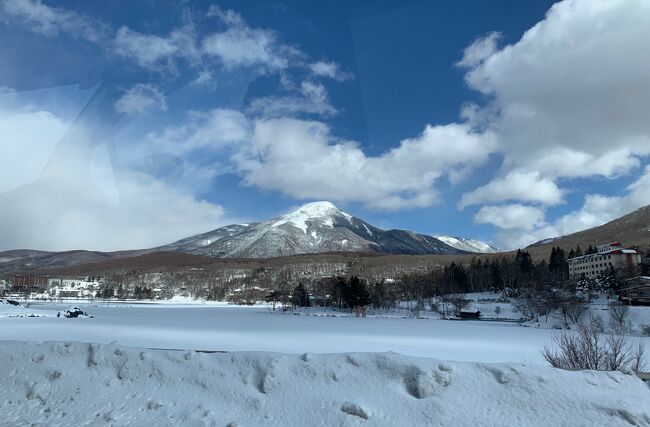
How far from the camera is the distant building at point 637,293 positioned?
6758 cm

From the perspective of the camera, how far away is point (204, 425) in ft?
22.6

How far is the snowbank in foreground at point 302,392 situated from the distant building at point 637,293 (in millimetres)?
72480

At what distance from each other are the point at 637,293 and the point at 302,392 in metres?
78.1

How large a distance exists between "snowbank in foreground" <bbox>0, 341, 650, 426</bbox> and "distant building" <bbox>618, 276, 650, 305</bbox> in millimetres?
72480

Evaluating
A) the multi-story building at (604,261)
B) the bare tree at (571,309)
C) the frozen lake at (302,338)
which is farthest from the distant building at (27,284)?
the multi-story building at (604,261)

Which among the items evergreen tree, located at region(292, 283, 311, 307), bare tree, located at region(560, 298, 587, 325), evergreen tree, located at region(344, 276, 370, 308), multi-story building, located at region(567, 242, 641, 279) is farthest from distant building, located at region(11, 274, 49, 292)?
multi-story building, located at region(567, 242, 641, 279)

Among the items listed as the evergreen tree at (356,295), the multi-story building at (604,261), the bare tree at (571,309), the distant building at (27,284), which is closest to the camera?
the bare tree at (571,309)

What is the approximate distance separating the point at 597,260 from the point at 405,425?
118873 mm

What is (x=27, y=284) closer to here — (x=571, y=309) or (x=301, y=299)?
(x=301, y=299)

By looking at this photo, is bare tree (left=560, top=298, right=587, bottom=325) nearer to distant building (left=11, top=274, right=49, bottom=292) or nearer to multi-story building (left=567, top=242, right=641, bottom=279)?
multi-story building (left=567, top=242, right=641, bottom=279)

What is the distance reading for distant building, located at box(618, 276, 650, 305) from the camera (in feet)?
222

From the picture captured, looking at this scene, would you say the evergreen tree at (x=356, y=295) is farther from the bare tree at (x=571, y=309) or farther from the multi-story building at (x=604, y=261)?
the multi-story building at (x=604, y=261)

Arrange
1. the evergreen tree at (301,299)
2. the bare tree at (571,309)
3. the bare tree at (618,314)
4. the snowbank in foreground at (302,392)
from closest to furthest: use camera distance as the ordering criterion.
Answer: the snowbank in foreground at (302,392), the bare tree at (618,314), the bare tree at (571,309), the evergreen tree at (301,299)

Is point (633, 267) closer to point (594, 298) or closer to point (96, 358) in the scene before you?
point (594, 298)
